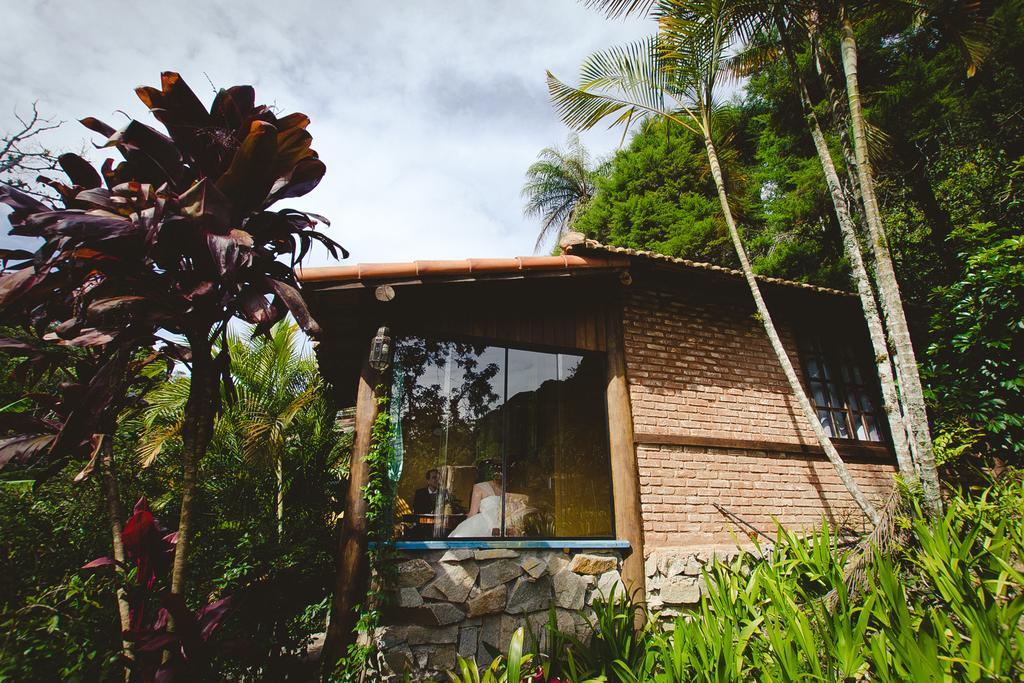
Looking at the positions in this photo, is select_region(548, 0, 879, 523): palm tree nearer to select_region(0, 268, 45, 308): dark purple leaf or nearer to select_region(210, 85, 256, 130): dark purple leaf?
select_region(210, 85, 256, 130): dark purple leaf

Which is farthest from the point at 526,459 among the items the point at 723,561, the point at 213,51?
the point at 213,51

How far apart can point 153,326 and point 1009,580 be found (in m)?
5.23

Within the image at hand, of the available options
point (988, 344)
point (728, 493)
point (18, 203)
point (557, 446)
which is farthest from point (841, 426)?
point (18, 203)

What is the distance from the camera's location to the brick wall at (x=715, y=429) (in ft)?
15.6

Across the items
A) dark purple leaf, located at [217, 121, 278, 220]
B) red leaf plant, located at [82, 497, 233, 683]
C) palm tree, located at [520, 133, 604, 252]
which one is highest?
palm tree, located at [520, 133, 604, 252]

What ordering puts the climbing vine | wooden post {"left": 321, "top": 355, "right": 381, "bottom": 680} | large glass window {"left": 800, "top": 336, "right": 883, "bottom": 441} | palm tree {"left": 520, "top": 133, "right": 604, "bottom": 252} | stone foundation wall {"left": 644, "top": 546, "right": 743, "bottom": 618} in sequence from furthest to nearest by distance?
palm tree {"left": 520, "top": 133, "right": 604, "bottom": 252}, large glass window {"left": 800, "top": 336, "right": 883, "bottom": 441}, stone foundation wall {"left": 644, "top": 546, "right": 743, "bottom": 618}, wooden post {"left": 321, "top": 355, "right": 381, "bottom": 680}, the climbing vine

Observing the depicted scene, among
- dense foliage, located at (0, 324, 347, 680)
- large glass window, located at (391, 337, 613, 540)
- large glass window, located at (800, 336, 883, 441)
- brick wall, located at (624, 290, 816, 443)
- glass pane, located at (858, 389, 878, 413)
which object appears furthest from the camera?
glass pane, located at (858, 389, 878, 413)

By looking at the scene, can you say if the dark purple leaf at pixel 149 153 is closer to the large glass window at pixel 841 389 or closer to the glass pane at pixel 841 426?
the large glass window at pixel 841 389

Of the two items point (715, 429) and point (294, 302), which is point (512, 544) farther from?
point (294, 302)

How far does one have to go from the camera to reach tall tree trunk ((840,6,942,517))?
3.95 metres

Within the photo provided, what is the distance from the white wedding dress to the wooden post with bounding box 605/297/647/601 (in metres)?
1.13

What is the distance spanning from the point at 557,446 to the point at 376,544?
87.4 inches

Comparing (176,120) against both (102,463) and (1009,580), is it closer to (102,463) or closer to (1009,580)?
(102,463)

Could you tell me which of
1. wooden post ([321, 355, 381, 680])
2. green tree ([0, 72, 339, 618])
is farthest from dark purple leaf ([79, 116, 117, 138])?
wooden post ([321, 355, 381, 680])
